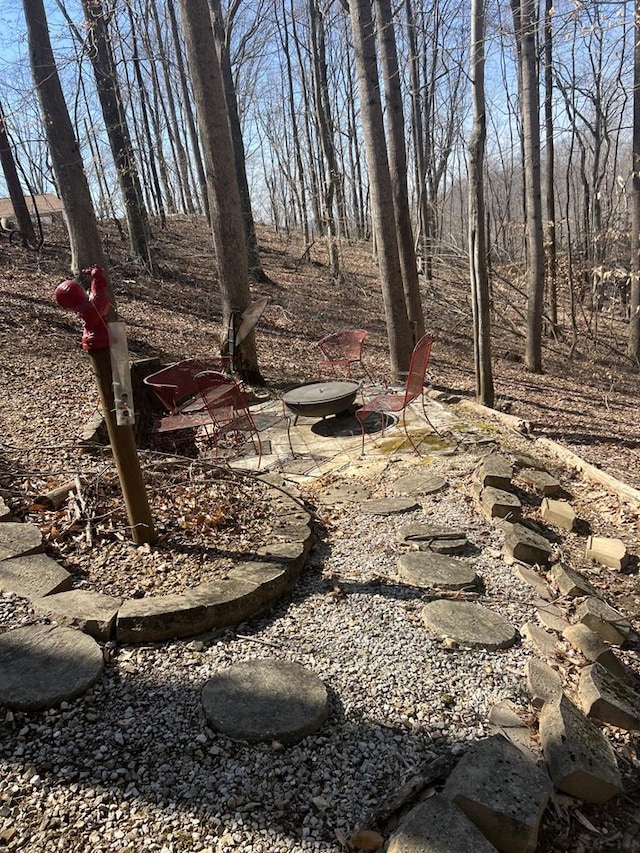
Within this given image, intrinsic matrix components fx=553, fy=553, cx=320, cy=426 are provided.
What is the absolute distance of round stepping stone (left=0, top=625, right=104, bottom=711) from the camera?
2.07 metres

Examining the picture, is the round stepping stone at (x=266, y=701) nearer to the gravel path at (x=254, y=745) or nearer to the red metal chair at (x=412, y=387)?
the gravel path at (x=254, y=745)

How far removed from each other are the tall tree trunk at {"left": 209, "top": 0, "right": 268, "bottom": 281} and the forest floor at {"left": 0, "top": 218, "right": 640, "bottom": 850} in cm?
89

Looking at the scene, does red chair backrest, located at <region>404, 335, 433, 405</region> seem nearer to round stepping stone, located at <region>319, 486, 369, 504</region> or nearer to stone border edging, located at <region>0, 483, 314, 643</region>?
round stepping stone, located at <region>319, 486, 369, 504</region>

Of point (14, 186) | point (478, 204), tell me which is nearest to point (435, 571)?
point (478, 204)

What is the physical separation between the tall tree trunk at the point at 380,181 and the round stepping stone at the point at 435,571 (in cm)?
433

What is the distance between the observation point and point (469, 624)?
270cm

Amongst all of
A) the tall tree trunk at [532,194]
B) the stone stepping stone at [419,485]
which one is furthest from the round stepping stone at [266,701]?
the tall tree trunk at [532,194]

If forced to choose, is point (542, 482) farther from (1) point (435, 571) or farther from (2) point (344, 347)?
(2) point (344, 347)

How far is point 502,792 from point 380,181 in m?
6.54

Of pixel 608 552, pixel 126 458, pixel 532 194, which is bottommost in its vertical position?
pixel 608 552

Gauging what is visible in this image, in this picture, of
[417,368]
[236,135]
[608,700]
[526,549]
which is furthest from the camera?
[236,135]

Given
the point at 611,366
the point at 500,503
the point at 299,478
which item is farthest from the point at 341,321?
the point at 500,503

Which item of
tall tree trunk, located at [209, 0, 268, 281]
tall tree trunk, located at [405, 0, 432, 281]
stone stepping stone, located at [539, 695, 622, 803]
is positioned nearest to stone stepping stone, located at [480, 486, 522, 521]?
stone stepping stone, located at [539, 695, 622, 803]

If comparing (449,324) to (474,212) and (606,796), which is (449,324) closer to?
(474,212)
